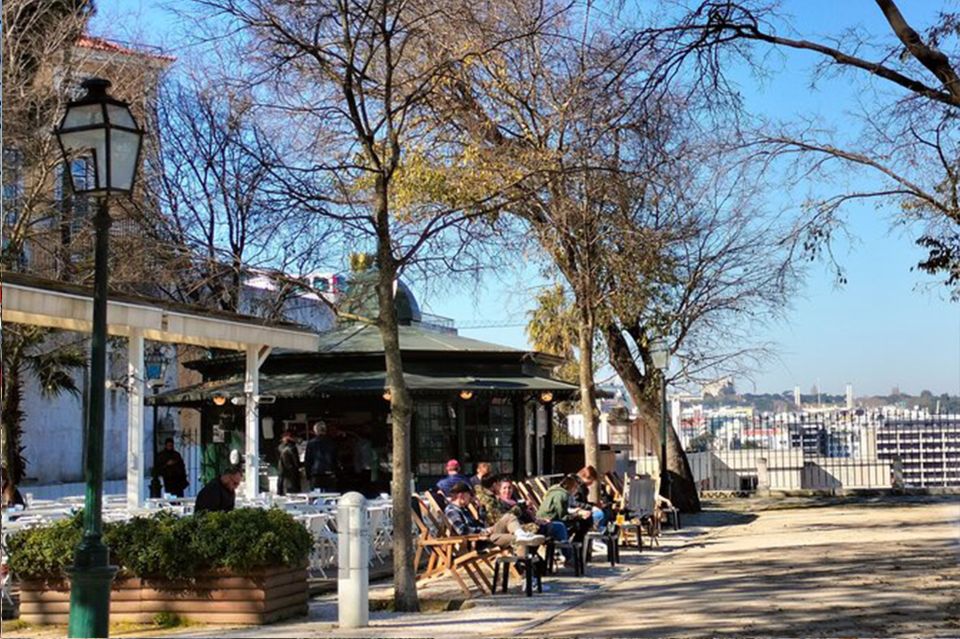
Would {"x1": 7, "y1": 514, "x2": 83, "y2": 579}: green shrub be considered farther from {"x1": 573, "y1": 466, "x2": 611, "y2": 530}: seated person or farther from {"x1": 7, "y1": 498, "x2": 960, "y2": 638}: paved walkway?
{"x1": 573, "y1": 466, "x2": 611, "y2": 530}: seated person

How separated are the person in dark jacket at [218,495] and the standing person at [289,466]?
9.31m

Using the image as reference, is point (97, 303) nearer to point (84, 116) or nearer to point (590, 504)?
point (84, 116)

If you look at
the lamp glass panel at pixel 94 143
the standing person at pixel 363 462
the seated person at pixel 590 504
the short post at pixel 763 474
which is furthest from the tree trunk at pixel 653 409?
the lamp glass panel at pixel 94 143

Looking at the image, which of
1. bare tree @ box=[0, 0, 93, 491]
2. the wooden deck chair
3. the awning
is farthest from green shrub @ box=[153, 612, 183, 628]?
the awning

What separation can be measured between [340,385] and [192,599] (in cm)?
1258

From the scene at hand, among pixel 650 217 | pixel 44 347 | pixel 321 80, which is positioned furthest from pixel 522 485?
pixel 44 347

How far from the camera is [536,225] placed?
66.5ft

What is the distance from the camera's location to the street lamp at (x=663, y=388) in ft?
84.7

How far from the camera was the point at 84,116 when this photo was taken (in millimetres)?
10289

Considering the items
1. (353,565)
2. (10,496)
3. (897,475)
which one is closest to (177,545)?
(353,565)

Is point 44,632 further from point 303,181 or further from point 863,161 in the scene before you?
point 863,161

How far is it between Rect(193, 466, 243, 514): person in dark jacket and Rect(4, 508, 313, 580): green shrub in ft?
2.52

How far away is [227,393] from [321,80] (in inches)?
421

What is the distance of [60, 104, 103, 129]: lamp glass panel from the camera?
33.6ft
